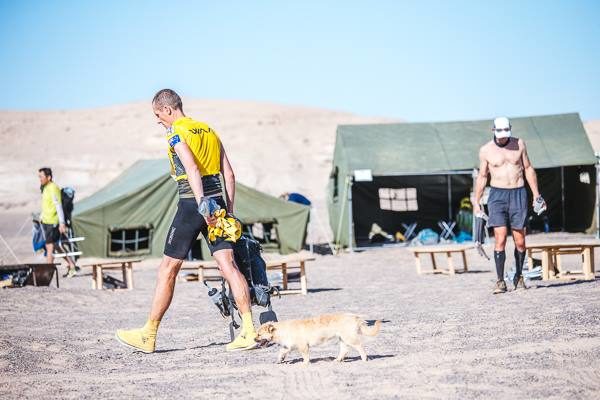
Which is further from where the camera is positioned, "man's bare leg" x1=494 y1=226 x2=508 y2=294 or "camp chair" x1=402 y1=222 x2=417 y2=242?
Answer: "camp chair" x1=402 y1=222 x2=417 y2=242

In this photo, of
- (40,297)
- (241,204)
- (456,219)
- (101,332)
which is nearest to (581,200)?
(456,219)

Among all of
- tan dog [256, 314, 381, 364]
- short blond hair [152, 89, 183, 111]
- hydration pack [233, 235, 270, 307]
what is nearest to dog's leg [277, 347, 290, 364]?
tan dog [256, 314, 381, 364]

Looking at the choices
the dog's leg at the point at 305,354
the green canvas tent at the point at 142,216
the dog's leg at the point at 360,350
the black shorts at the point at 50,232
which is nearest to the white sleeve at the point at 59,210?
the black shorts at the point at 50,232

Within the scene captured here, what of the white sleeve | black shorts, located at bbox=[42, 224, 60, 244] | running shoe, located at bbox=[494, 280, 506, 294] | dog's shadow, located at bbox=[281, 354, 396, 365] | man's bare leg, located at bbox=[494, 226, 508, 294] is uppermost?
the white sleeve

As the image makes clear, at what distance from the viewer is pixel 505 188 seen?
948cm

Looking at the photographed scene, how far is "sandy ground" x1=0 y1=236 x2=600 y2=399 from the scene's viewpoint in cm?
494

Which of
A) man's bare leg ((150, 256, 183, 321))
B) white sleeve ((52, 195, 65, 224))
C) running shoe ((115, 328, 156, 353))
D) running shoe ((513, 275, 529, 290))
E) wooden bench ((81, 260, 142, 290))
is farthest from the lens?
white sleeve ((52, 195, 65, 224))

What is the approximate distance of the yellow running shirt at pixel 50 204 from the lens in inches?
553

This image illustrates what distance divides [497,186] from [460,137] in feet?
41.9

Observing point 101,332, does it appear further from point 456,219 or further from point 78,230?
point 456,219

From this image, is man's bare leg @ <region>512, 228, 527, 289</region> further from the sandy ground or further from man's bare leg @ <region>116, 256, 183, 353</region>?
man's bare leg @ <region>116, 256, 183, 353</region>

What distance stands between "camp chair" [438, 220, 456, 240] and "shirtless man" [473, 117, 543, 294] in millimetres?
12297

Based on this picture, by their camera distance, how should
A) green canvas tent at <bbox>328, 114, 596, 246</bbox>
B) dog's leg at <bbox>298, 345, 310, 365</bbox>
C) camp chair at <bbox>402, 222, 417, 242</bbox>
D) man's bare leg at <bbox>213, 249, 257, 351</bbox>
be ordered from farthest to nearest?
camp chair at <bbox>402, 222, 417, 242</bbox> → green canvas tent at <bbox>328, 114, 596, 246</bbox> → man's bare leg at <bbox>213, 249, 257, 351</bbox> → dog's leg at <bbox>298, 345, 310, 365</bbox>

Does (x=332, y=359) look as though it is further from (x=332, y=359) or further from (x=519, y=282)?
(x=519, y=282)
